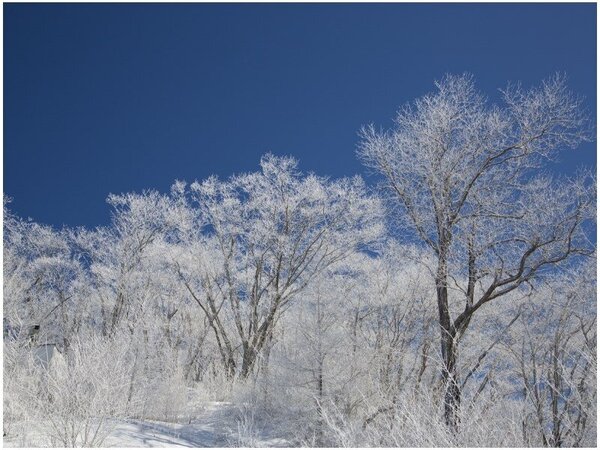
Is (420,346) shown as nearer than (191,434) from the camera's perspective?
No

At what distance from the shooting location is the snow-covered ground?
790 centimetres

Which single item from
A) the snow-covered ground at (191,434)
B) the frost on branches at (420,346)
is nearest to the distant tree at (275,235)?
the frost on branches at (420,346)

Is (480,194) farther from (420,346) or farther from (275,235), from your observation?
(275,235)

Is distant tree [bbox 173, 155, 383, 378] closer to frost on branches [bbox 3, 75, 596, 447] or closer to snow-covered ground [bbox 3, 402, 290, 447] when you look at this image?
frost on branches [bbox 3, 75, 596, 447]

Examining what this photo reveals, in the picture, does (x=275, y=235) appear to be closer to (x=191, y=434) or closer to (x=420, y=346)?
(x=420, y=346)

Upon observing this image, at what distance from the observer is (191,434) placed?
11.1 metres

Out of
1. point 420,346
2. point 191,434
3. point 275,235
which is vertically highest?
point 275,235

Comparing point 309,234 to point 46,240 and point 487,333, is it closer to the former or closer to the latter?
point 487,333

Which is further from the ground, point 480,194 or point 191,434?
point 480,194

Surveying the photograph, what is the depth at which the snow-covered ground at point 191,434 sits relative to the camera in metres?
7.90

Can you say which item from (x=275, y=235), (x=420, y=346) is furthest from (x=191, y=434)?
(x=275, y=235)

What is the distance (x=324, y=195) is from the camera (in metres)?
20.6

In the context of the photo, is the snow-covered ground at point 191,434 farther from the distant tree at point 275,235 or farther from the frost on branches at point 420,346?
the distant tree at point 275,235

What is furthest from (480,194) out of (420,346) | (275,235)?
(275,235)
